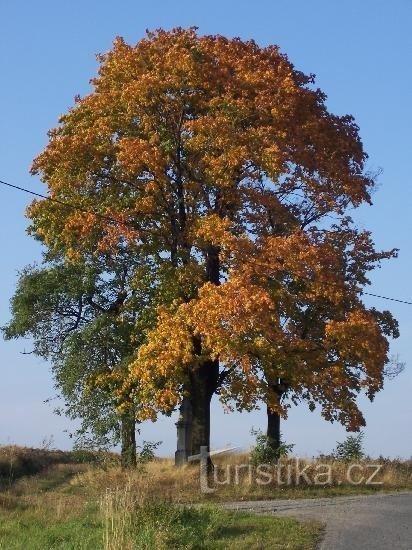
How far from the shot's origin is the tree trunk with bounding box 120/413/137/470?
26.1m

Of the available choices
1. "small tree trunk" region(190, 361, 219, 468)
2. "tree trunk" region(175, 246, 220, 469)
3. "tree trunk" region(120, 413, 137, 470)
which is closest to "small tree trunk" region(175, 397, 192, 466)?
"tree trunk" region(175, 246, 220, 469)

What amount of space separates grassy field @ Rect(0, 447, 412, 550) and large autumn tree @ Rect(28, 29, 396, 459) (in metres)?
2.47

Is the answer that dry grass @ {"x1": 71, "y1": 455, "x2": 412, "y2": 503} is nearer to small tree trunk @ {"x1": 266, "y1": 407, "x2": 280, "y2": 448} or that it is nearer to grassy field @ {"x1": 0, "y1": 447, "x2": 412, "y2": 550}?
grassy field @ {"x1": 0, "y1": 447, "x2": 412, "y2": 550}

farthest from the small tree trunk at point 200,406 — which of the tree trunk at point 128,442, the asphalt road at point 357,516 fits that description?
the asphalt road at point 357,516

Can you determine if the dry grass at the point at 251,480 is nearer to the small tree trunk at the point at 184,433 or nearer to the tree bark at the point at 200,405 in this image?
the small tree trunk at the point at 184,433

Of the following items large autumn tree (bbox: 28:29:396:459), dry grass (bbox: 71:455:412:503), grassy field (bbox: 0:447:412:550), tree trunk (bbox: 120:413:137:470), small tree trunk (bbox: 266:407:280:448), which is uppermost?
large autumn tree (bbox: 28:29:396:459)

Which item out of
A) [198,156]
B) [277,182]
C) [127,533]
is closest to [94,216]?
[198,156]

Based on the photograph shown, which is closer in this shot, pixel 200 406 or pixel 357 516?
pixel 357 516

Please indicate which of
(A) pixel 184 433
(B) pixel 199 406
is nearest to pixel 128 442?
(A) pixel 184 433

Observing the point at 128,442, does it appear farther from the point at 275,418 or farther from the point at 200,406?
the point at 275,418

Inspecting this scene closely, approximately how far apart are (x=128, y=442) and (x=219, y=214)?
23.5ft

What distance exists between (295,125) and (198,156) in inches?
123

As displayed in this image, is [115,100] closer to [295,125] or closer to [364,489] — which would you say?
[295,125]

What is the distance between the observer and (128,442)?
2653 centimetres
